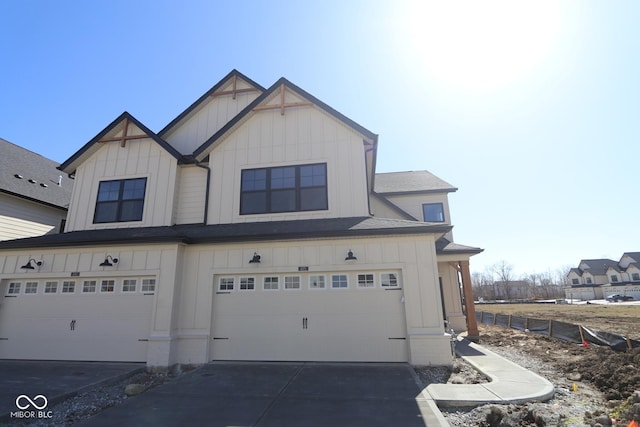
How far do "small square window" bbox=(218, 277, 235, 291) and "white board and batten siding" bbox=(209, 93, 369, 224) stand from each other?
6.97 feet

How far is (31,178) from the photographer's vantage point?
14500 millimetres

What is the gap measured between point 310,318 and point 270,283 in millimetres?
1521

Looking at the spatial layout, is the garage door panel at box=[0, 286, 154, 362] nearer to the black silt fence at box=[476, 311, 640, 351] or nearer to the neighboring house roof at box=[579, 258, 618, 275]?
the black silt fence at box=[476, 311, 640, 351]

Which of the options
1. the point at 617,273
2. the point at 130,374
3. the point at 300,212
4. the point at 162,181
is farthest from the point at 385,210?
the point at 617,273

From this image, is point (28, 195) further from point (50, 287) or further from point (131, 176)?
point (50, 287)

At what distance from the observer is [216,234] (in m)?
9.23

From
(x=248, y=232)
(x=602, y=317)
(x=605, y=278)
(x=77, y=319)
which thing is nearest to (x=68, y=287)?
(x=77, y=319)

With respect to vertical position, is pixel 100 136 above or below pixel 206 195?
above

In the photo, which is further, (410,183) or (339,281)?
(410,183)

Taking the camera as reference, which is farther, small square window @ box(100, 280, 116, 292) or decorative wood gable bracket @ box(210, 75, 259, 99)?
decorative wood gable bracket @ box(210, 75, 259, 99)

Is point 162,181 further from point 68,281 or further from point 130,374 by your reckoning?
point 130,374

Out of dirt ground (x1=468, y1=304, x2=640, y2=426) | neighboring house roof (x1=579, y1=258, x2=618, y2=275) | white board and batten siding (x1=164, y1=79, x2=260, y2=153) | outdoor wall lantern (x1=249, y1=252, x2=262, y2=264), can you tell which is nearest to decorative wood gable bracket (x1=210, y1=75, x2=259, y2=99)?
white board and batten siding (x1=164, y1=79, x2=260, y2=153)

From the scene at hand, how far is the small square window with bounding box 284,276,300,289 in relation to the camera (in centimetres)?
884

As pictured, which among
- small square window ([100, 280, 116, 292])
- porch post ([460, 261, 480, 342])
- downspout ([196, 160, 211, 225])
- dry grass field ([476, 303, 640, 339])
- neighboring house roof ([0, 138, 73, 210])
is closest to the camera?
small square window ([100, 280, 116, 292])
